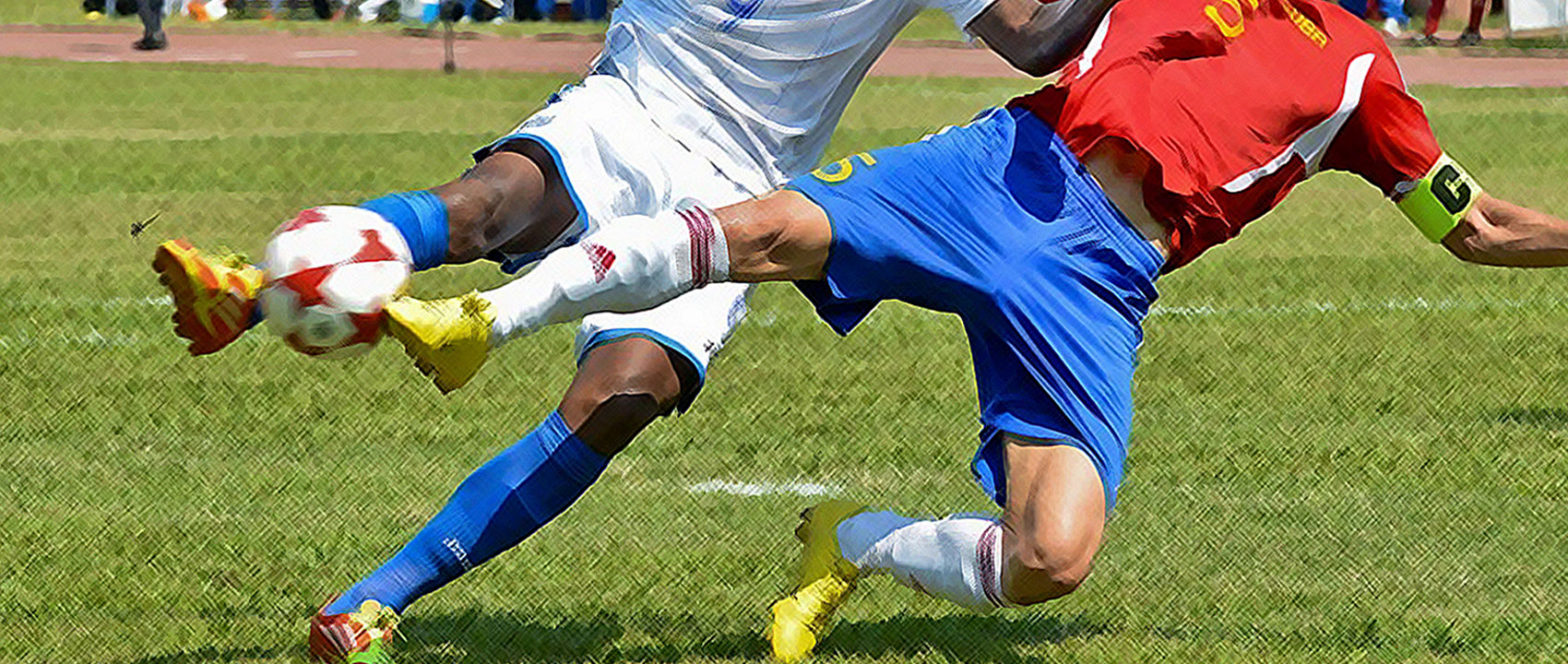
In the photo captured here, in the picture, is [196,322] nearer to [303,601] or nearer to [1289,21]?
[303,601]

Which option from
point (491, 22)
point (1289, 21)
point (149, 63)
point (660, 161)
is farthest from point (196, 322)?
point (491, 22)

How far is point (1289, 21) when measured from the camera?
5332 mm

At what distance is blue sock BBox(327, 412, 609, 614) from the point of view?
535 cm

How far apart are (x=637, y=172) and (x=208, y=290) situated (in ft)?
3.99

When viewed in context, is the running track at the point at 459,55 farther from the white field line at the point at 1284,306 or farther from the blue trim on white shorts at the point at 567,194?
the blue trim on white shorts at the point at 567,194

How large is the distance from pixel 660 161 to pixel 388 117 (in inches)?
596

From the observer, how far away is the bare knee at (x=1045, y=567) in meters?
4.91

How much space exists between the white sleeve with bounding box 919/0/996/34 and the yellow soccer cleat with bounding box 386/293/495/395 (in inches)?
51.0

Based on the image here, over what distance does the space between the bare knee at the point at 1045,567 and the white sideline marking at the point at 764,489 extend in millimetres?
2176

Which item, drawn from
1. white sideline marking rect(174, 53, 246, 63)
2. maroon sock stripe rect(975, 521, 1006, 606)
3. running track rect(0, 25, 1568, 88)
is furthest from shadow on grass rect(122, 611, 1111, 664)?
white sideline marking rect(174, 53, 246, 63)

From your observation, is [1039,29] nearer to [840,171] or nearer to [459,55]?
[840,171]

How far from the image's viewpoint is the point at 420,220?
15.8 feet

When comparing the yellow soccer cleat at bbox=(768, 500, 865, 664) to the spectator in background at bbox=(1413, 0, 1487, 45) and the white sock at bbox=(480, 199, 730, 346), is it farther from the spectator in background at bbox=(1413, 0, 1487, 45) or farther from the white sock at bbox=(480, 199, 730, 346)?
the spectator in background at bbox=(1413, 0, 1487, 45)

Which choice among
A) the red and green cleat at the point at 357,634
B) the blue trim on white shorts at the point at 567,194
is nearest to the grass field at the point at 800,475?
the red and green cleat at the point at 357,634
